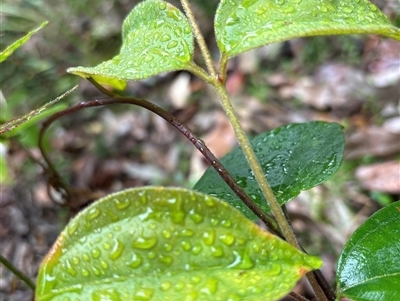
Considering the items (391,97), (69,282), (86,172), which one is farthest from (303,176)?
(86,172)

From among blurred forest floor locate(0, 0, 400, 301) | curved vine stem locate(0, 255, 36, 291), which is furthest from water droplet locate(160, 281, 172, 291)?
blurred forest floor locate(0, 0, 400, 301)

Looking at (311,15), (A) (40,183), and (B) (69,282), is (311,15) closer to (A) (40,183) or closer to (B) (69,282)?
(B) (69,282)

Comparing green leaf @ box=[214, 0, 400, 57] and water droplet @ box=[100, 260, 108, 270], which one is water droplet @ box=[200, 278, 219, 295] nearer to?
water droplet @ box=[100, 260, 108, 270]

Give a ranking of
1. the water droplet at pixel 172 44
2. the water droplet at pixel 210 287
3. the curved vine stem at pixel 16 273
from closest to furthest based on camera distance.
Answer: the water droplet at pixel 210 287, the water droplet at pixel 172 44, the curved vine stem at pixel 16 273

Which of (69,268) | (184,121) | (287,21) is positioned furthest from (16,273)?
(184,121)

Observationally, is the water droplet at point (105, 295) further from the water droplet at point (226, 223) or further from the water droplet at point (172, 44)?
the water droplet at point (172, 44)

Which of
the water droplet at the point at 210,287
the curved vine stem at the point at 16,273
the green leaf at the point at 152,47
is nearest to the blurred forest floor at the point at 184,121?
the curved vine stem at the point at 16,273
